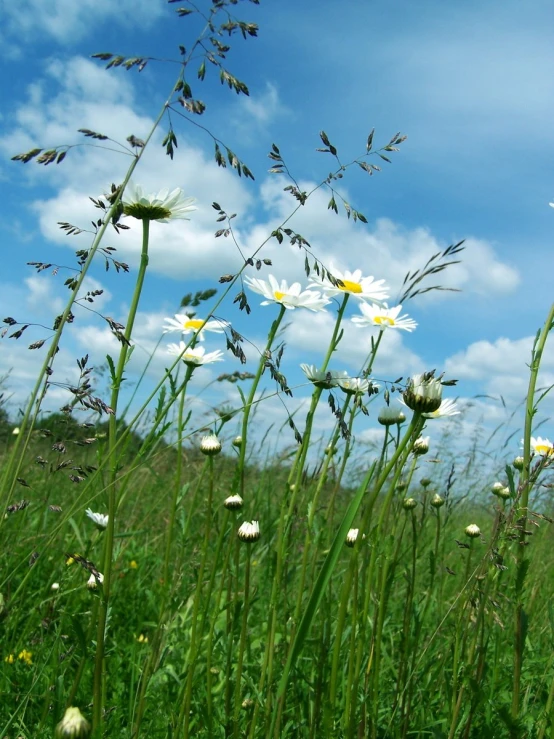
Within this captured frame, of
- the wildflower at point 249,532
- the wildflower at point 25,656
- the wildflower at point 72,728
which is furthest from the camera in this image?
the wildflower at point 25,656

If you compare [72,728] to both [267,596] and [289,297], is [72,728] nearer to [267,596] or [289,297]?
[289,297]

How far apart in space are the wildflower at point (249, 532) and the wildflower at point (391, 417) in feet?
1.60

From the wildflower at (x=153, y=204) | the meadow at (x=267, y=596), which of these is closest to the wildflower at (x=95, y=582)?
the meadow at (x=267, y=596)

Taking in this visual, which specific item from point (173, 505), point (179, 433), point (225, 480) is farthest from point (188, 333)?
point (225, 480)

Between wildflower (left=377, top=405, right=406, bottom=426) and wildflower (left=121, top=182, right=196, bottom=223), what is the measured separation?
817mm

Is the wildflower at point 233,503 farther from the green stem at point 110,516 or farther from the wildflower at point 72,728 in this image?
the wildflower at point 72,728

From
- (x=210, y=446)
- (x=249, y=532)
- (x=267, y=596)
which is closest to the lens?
(x=249, y=532)

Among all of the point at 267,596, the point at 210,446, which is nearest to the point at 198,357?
the point at 210,446

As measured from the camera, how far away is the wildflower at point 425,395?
1.23 metres

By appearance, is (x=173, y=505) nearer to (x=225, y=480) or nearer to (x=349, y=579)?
(x=349, y=579)

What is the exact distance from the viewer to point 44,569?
2766 millimetres

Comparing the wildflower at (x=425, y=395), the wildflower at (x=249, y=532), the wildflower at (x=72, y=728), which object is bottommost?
the wildflower at (x=72, y=728)

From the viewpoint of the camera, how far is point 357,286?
209 centimetres

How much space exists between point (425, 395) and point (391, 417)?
1.99ft
